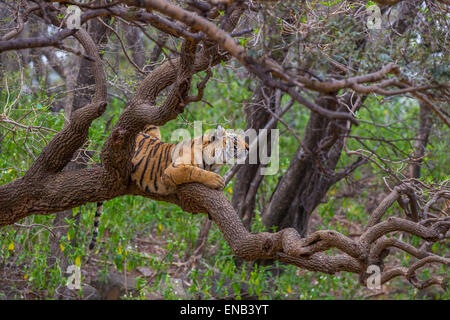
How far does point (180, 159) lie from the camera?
501cm

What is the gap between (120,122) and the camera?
172 inches

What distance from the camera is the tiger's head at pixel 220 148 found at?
5461mm

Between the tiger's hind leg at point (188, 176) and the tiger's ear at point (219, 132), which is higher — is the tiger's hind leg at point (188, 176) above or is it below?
below

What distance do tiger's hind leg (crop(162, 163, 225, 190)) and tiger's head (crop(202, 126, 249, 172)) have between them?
61cm

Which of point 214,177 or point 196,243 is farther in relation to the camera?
point 196,243

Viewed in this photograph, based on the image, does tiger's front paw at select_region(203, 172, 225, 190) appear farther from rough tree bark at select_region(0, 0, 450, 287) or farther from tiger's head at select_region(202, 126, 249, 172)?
tiger's head at select_region(202, 126, 249, 172)

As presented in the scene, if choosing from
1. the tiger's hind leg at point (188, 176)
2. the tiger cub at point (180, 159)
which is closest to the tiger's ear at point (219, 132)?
the tiger cub at point (180, 159)

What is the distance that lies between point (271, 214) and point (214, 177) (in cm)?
378

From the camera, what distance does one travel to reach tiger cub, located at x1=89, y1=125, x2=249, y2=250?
476 cm

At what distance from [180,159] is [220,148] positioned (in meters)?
0.69

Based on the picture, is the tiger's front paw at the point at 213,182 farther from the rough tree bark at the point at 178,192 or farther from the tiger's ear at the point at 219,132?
the tiger's ear at the point at 219,132

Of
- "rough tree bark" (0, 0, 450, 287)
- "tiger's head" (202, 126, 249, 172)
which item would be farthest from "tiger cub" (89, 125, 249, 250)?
"rough tree bark" (0, 0, 450, 287)
